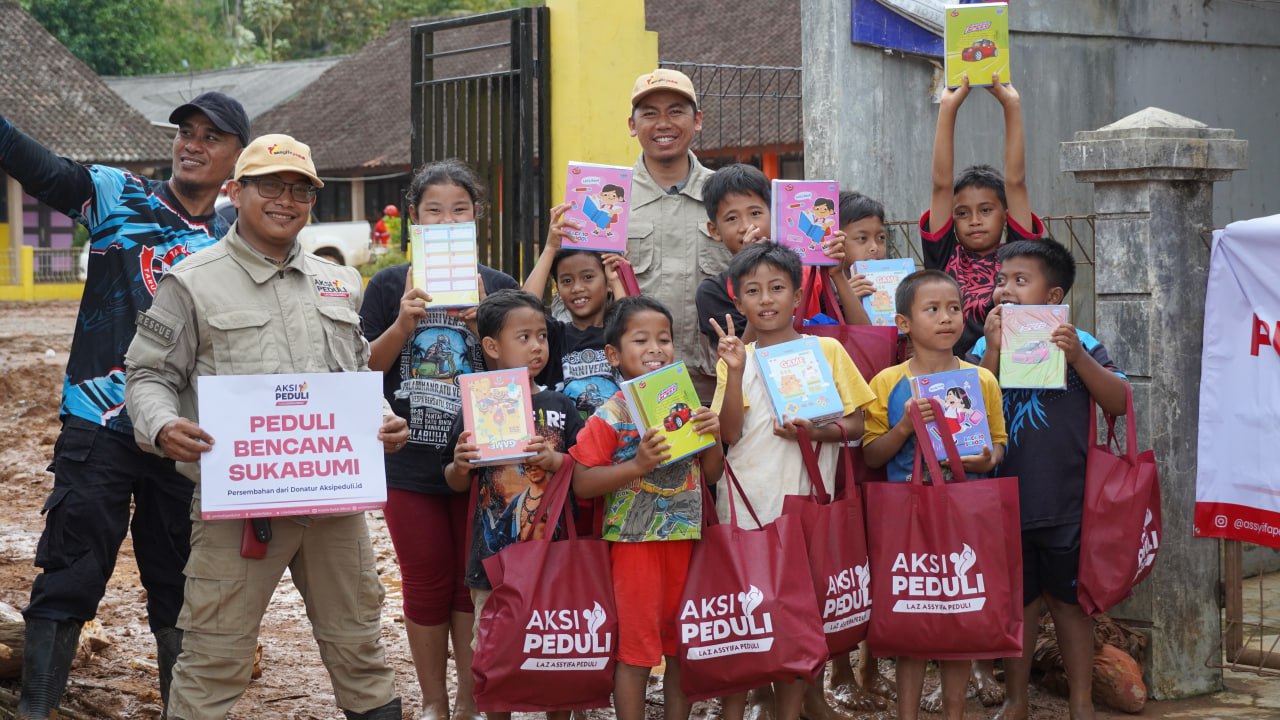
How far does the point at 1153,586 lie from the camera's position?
5328mm

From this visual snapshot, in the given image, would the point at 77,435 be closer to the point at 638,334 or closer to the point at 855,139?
the point at 638,334

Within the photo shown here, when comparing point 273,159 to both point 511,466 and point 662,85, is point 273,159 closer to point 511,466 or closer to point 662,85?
point 511,466

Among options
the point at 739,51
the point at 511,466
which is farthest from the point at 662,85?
the point at 739,51

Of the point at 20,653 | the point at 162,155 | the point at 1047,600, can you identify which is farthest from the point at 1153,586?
the point at 162,155

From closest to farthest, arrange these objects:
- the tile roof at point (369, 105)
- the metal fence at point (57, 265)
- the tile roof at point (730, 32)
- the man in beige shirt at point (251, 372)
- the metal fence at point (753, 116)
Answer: the man in beige shirt at point (251, 372) → the metal fence at point (753, 116) → the tile roof at point (730, 32) → the tile roof at point (369, 105) → the metal fence at point (57, 265)

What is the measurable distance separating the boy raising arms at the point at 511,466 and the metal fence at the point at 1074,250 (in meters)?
2.35

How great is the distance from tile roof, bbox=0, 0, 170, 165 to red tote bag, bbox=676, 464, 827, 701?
2633cm

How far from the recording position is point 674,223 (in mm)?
5008

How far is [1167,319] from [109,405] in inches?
156

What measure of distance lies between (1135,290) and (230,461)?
11.4 ft

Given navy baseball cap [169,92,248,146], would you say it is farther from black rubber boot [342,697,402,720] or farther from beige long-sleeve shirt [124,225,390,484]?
black rubber boot [342,697,402,720]

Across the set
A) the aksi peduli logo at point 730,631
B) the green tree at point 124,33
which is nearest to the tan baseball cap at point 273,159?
the aksi peduli logo at point 730,631

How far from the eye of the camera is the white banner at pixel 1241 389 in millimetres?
4996

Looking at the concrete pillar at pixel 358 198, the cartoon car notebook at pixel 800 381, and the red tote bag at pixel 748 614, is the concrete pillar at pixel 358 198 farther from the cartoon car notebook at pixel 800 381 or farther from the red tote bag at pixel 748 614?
the red tote bag at pixel 748 614
